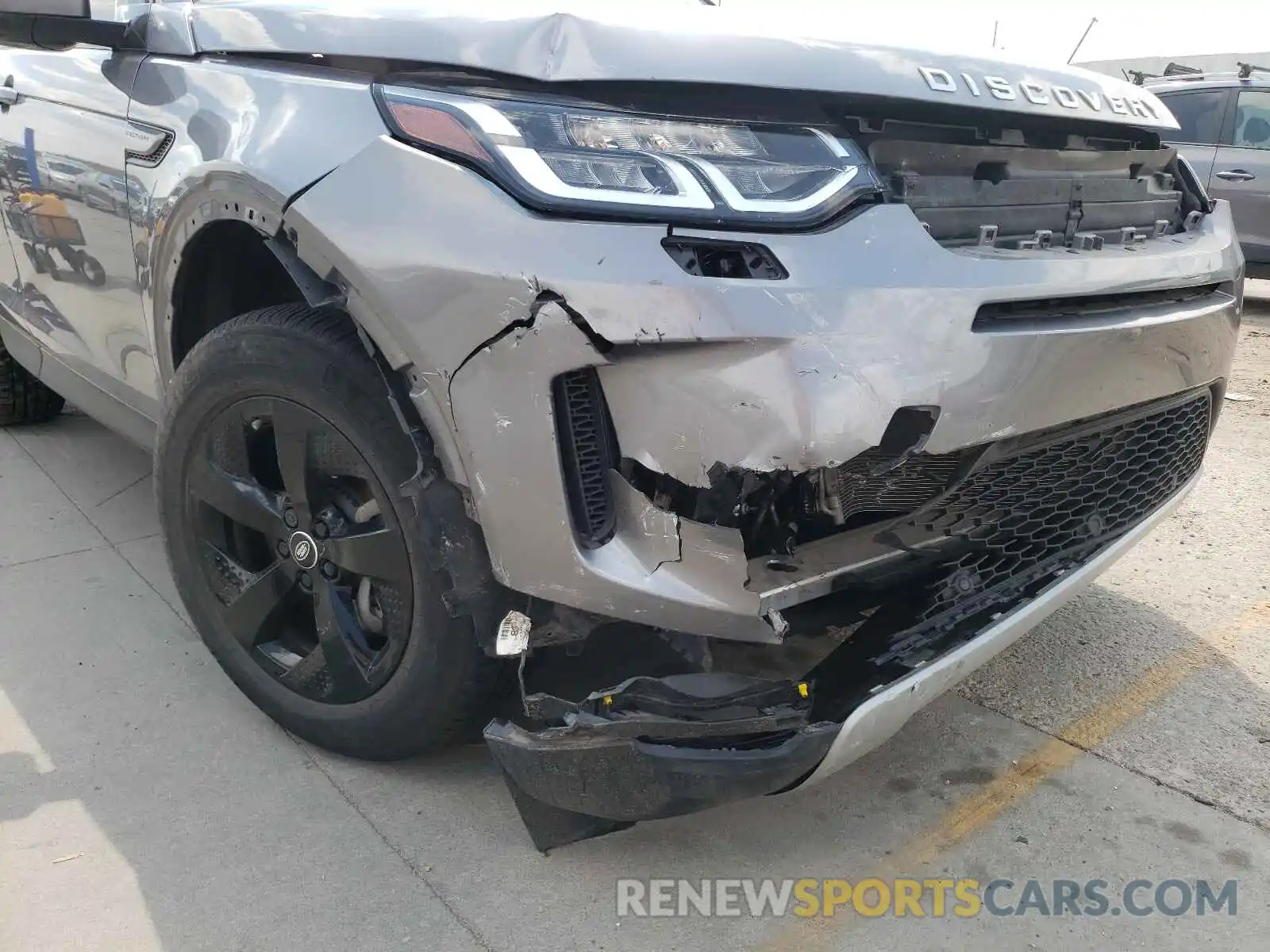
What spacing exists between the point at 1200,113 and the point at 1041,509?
7.33 metres

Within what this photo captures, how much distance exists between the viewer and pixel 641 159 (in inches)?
65.1

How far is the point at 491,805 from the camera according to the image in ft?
7.36

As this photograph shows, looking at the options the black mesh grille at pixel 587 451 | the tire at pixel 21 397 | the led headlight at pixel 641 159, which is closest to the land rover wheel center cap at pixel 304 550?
the black mesh grille at pixel 587 451

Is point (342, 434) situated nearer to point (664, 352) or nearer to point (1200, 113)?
point (664, 352)

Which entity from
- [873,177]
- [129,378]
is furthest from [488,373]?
[129,378]

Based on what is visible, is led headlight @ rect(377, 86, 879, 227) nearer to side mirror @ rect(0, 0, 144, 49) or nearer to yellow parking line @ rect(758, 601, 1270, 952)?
side mirror @ rect(0, 0, 144, 49)

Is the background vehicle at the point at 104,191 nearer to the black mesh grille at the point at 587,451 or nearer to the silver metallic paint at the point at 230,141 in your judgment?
the silver metallic paint at the point at 230,141

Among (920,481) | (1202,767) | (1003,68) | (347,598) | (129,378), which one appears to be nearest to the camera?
(920,481)

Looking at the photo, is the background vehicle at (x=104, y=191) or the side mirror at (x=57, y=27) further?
the background vehicle at (x=104, y=191)

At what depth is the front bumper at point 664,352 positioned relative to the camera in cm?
156

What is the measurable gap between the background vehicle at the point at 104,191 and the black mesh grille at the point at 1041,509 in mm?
1939

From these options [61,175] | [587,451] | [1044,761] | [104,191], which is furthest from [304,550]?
[1044,761]

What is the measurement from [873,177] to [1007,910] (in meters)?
1.37

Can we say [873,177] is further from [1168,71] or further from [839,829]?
[1168,71]
